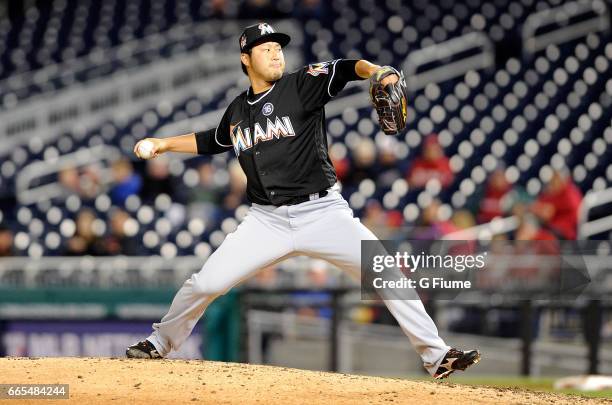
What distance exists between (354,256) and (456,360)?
1.99 feet

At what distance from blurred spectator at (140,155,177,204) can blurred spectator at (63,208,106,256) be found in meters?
1.31

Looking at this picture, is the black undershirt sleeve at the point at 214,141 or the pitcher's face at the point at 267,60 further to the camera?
the black undershirt sleeve at the point at 214,141

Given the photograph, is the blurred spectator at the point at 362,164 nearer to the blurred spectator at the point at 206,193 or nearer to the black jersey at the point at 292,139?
the blurred spectator at the point at 206,193

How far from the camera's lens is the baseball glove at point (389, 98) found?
163 inches

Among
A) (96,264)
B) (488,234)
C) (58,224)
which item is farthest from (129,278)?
(488,234)

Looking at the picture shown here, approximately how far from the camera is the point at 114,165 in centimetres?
1111

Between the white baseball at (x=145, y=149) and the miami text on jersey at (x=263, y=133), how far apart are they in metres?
0.42

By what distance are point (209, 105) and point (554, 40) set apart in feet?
14.8

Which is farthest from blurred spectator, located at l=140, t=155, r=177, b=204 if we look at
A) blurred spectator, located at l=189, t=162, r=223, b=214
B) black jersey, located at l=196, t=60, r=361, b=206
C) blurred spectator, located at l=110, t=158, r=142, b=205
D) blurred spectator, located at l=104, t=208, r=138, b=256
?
black jersey, located at l=196, t=60, r=361, b=206

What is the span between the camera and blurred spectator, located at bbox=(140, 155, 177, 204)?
432 inches

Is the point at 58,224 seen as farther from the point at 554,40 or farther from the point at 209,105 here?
the point at 554,40

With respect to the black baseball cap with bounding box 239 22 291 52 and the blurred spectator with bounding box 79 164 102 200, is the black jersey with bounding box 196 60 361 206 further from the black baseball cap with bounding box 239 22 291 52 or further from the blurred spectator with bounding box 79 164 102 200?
the blurred spectator with bounding box 79 164 102 200

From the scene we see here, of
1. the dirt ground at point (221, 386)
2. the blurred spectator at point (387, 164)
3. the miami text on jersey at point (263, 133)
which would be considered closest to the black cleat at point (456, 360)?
the dirt ground at point (221, 386)

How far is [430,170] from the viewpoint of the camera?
10.9 m
